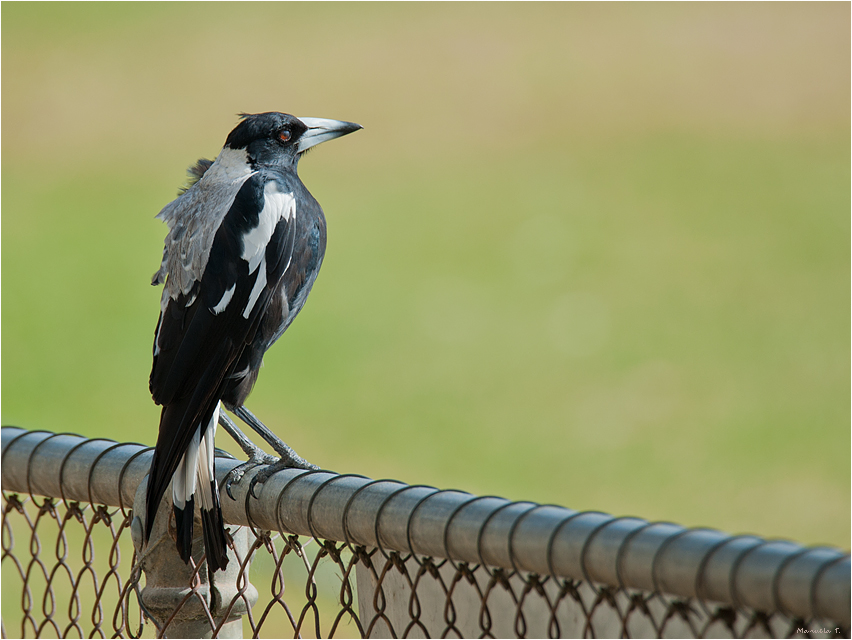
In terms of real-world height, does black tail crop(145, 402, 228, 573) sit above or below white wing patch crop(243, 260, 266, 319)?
below

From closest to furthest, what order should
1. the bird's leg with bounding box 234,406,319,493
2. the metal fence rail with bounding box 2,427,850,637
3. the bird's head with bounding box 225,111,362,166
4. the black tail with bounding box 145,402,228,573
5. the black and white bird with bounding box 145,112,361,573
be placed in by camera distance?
1. the metal fence rail with bounding box 2,427,850,637
2. the black tail with bounding box 145,402,228,573
3. the black and white bird with bounding box 145,112,361,573
4. the bird's leg with bounding box 234,406,319,493
5. the bird's head with bounding box 225,111,362,166

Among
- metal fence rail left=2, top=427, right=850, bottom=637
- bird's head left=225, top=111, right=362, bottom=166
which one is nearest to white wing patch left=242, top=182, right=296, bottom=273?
bird's head left=225, top=111, right=362, bottom=166

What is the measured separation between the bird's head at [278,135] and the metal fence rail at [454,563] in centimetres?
81

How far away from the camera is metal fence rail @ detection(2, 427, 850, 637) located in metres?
0.67

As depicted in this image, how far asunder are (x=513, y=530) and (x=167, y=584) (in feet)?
1.85

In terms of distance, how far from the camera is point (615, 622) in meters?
0.79

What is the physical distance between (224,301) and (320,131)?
2.00ft

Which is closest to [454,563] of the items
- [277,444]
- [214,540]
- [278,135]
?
[214,540]

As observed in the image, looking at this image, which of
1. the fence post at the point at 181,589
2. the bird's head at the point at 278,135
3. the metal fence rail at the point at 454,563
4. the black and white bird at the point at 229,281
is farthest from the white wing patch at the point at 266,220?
the fence post at the point at 181,589

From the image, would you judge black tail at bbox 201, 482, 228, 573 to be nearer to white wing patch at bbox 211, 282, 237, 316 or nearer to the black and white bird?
the black and white bird

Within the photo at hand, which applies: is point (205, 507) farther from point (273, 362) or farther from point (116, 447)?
point (273, 362)

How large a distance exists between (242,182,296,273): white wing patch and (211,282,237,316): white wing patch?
55 mm

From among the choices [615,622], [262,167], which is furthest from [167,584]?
[262,167]

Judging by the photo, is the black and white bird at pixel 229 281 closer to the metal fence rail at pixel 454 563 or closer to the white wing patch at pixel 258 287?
the white wing patch at pixel 258 287
